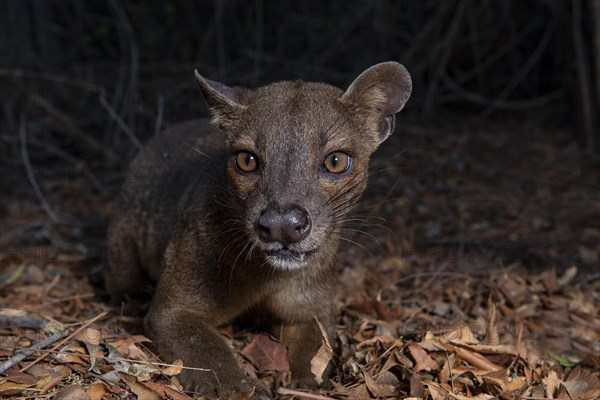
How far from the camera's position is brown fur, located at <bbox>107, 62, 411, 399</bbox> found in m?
3.50

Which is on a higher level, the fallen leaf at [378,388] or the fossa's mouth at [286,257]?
the fossa's mouth at [286,257]

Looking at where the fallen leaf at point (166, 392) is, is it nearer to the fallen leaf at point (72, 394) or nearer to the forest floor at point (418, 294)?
the forest floor at point (418, 294)

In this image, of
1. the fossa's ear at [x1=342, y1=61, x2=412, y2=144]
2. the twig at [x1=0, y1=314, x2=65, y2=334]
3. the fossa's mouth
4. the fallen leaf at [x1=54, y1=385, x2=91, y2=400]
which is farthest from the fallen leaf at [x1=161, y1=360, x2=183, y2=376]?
the fossa's ear at [x1=342, y1=61, x2=412, y2=144]

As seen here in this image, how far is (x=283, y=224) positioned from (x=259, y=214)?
178 millimetres

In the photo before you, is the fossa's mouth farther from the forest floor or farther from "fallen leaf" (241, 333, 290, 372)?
"fallen leaf" (241, 333, 290, 372)

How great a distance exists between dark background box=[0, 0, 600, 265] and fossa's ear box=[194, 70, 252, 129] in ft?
10.3

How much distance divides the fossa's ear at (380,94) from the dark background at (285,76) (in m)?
2.71

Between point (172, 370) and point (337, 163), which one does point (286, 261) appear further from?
point (172, 370)

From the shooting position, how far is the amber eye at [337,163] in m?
3.66

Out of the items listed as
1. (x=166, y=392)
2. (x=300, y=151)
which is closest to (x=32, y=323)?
(x=166, y=392)

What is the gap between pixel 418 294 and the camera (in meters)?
4.93

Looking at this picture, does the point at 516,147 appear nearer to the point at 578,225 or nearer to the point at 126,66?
the point at 578,225

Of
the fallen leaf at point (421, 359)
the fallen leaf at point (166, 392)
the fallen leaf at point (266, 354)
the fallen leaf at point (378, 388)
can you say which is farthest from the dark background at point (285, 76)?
the fallen leaf at point (166, 392)

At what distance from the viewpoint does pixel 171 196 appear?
16.1 ft
